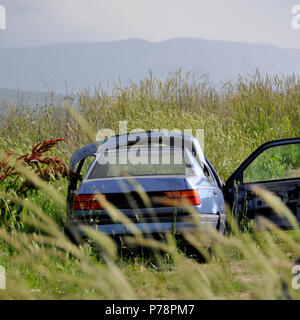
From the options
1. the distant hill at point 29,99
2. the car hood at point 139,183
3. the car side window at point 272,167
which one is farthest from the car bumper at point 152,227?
the distant hill at point 29,99

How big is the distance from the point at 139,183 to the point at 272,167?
7.32 m

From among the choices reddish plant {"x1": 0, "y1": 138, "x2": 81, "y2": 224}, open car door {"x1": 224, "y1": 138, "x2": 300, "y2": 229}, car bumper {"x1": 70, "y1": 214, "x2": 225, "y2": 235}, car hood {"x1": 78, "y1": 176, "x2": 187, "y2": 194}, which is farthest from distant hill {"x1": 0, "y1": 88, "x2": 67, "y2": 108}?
car bumper {"x1": 70, "y1": 214, "x2": 225, "y2": 235}

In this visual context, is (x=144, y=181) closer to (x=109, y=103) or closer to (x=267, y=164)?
(x=267, y=164)

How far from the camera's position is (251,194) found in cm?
589

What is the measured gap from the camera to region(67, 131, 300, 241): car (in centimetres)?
485

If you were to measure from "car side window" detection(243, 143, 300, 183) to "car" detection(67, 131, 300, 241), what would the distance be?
464cm

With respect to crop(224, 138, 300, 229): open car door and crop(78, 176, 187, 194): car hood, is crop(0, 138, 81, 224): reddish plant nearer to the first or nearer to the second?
crop(78, 176, 187, 194): car hood

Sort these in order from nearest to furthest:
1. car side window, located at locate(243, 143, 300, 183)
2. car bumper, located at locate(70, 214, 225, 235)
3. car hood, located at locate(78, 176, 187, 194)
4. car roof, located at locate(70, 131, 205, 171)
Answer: car bumper, located at locate(70, 214, 225, 235) < car hood, located at locate(78, 176, 187, 194) < car roof, located at locate(70, 131, 205, 171) < car side window, located at locate(243, 143, 300, 183)

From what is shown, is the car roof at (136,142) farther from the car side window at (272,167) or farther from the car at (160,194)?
the car side window at (272,167)

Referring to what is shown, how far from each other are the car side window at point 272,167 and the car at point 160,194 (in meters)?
4.64

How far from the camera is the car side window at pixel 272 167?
11.2 m

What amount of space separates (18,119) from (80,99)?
183 centimetres

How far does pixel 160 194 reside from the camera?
16.2 ft

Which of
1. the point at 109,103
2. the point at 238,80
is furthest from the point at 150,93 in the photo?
the point at 238,80
